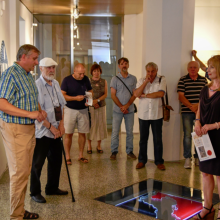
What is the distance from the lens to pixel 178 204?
371 centimetres

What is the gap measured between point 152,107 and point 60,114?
6.05ft

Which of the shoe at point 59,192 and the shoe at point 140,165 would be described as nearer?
the shoe at point 59,192

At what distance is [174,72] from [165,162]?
1596mm

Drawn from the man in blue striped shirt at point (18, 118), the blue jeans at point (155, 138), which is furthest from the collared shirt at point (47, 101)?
the blue jeans at point (155, 138)

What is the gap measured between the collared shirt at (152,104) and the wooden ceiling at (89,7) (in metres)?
3.10

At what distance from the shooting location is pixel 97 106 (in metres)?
6.06

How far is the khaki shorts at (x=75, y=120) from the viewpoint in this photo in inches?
211

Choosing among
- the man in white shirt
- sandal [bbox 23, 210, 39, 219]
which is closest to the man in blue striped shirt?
sandal [bbox 23, 210, 39, 219]

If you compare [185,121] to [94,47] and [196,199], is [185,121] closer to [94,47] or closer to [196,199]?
[196,199]

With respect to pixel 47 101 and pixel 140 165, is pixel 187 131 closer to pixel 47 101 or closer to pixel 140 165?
pixel 140 165

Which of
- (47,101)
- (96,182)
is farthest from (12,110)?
(96,182)

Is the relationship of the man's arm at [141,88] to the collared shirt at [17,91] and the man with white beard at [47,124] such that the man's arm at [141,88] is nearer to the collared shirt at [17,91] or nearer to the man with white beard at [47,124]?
the man with white beard at [47,124]

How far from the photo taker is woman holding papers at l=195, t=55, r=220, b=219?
306 cm

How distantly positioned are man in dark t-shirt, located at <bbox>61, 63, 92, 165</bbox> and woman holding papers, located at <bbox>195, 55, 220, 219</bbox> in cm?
248
